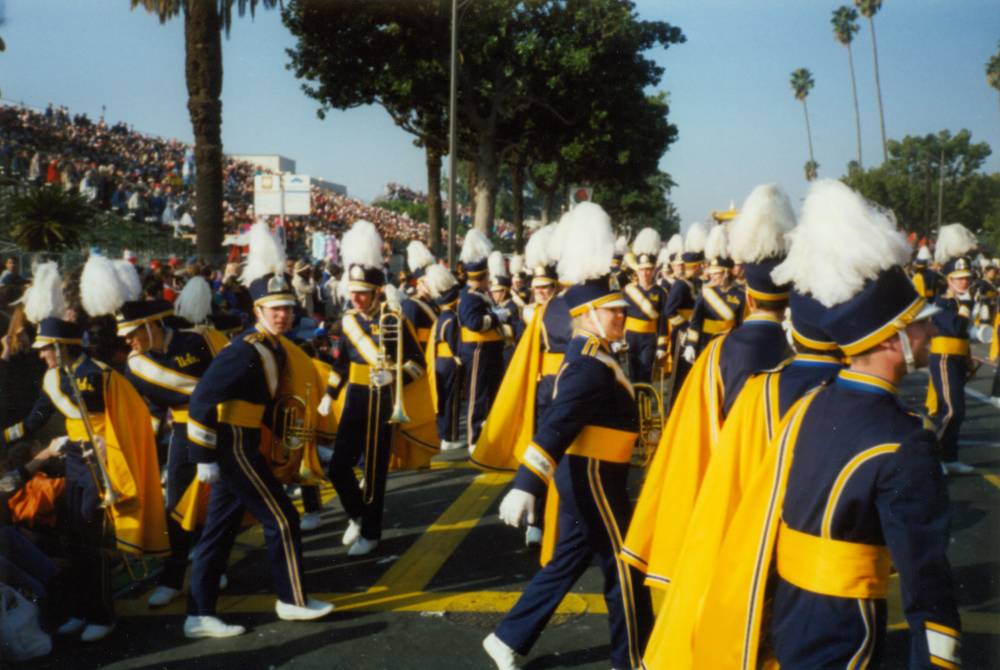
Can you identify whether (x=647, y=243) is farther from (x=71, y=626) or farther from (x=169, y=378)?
(x=71, y=626)

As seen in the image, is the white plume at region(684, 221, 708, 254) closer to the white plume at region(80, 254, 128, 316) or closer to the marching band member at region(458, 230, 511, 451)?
the marching band member at region(458, 230, 511, 451)

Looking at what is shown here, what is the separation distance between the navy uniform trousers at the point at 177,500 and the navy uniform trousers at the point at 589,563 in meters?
2.31

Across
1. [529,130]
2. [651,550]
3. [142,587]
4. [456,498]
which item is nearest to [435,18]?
[529,130]

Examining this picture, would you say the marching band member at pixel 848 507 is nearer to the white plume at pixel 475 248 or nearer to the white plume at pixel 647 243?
the white plume at pixel 475 248

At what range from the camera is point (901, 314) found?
263 centimetres

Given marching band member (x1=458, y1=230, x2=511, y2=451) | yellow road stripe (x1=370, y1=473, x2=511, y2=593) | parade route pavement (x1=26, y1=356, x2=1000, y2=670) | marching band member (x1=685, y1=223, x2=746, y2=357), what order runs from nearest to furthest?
parade route pavement (x1=26, y1=356, x2=1000, y2=670) < yellow road stripe (x1=370, y1=473, x2=511, y2=593) < marching band member (x1=685, y1=223, x2=746, y2=357) < marching band member (x1=458, y1=230, x2=511, y2=451)

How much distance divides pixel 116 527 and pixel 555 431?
2.94 meters

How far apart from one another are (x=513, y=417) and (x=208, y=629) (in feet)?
10.4

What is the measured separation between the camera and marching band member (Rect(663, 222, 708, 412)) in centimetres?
1120

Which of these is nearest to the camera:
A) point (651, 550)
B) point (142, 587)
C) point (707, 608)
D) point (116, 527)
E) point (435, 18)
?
point (707, 608)

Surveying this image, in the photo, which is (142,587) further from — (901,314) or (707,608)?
(901,314)

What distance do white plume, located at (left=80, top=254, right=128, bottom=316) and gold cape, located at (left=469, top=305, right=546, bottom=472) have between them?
2.96 metres

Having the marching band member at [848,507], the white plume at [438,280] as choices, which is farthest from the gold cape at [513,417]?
the marching band member at [848,507]

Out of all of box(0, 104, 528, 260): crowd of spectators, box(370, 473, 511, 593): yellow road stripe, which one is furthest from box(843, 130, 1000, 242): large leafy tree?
box(370, 473, 511, 593): yellow road stripe
